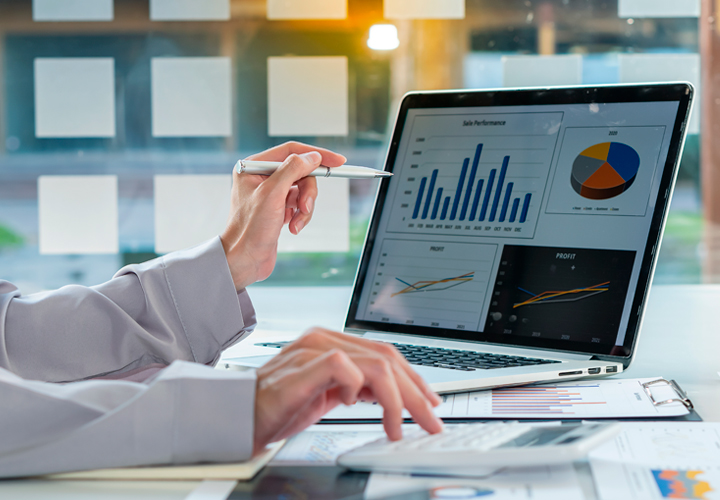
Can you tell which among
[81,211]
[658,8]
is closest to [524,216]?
[658,8]

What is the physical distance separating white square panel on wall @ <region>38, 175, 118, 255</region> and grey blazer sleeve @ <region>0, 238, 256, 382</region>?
142cm

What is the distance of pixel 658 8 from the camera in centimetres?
195

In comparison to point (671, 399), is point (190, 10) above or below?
above

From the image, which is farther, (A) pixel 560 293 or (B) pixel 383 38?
(B) pixel 383 38

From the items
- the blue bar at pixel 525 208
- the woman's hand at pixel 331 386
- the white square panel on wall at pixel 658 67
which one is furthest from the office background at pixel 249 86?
the woman's hand at pixel 331 386

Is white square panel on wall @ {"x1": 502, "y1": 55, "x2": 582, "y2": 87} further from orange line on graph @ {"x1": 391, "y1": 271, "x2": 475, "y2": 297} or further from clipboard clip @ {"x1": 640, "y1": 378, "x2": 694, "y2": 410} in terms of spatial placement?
clipboard clip @ {"x1": 640, "y1": 378, "x2": 694, "y2": 410}

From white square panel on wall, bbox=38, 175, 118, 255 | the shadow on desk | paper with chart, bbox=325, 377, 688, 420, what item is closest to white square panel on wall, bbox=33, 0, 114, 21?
white square panel on wall, bbox=38, 175, 118, 255

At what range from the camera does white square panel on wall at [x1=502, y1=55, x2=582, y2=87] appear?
195 centimetres

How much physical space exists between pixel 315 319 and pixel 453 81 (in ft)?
3.80

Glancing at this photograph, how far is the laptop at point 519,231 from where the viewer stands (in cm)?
66

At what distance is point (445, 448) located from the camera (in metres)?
0.38

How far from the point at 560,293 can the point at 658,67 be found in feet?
5.01

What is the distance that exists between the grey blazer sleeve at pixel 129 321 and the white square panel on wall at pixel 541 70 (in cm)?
150

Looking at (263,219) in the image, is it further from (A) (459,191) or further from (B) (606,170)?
(B) (606,170)
